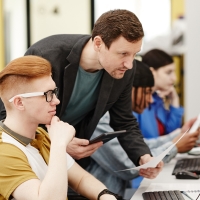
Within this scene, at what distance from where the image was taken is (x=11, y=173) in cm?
142

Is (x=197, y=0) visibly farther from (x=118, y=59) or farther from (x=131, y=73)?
(x=118, y=59)

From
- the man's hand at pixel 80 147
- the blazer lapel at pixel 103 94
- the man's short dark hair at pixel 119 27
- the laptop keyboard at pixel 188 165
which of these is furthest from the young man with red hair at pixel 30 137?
the laptop keyboard at pixel 188 165

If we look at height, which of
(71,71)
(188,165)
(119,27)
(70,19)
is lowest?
(188,165)

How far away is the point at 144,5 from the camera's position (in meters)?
5.95

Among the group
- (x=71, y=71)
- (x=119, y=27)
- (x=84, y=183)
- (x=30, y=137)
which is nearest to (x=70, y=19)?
(x=71, y=71)

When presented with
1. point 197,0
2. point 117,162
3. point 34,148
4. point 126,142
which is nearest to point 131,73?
point 126,142

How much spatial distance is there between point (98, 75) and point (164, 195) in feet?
2.16

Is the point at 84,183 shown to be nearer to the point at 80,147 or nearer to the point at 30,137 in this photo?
the point at 80,147

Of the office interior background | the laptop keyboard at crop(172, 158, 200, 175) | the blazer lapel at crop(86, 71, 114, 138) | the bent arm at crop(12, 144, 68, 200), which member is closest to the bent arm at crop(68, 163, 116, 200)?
the bent arm at crop(12, 144, 68, 200)

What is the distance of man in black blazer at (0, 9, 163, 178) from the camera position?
188cm

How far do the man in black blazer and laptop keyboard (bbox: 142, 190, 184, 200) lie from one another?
24cm

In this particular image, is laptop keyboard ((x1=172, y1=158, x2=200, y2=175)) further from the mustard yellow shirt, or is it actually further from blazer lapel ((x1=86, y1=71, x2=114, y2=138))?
the mustard yellow shirt

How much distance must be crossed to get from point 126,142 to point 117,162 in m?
0.23

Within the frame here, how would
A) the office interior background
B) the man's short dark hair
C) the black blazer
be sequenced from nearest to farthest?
1. the man's short dark hair
2. the black blazer
3. the office interior background
